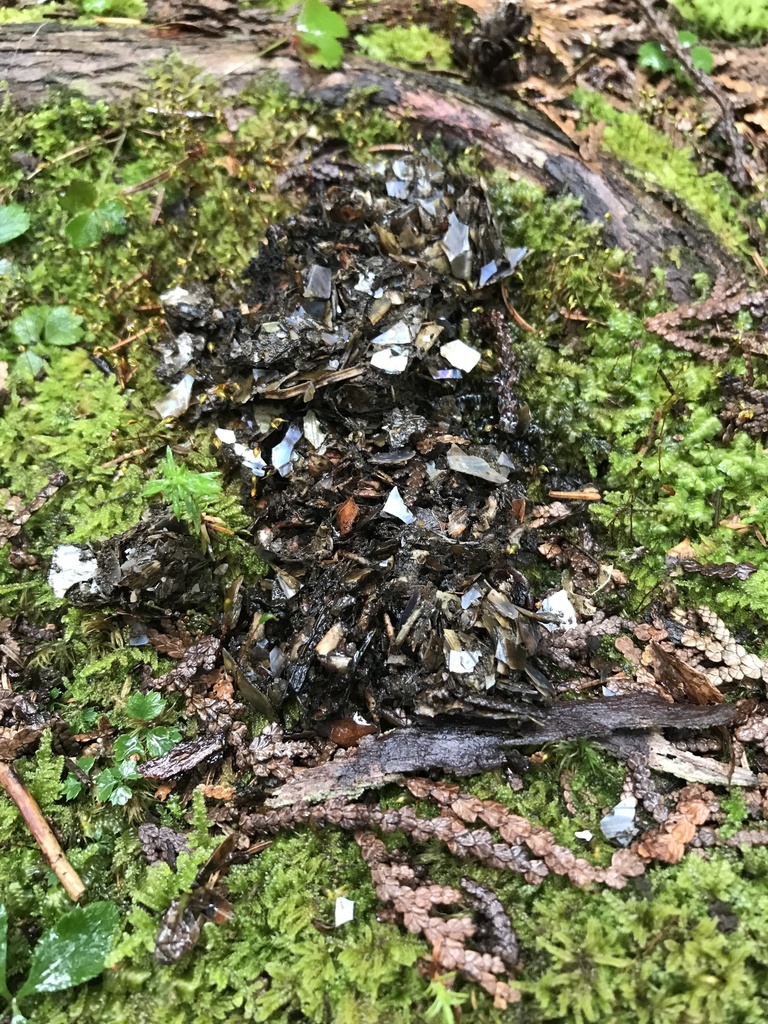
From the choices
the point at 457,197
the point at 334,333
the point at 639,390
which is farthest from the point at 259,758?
the point at 457,197

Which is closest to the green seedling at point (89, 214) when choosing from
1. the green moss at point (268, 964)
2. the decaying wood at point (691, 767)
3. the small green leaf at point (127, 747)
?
the small green leaf at point (127, 747)

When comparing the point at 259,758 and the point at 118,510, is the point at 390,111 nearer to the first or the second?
the point at 118,510

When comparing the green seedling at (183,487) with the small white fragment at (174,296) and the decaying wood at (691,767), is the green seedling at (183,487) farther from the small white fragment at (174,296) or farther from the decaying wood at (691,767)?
the decaying wood at (691,767)

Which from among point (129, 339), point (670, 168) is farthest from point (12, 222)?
point (670, 168)

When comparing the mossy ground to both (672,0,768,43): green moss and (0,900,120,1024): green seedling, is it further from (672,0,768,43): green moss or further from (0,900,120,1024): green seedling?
(672,0,768,43): green moss

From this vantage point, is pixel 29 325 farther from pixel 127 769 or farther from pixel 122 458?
pixel 127 769
